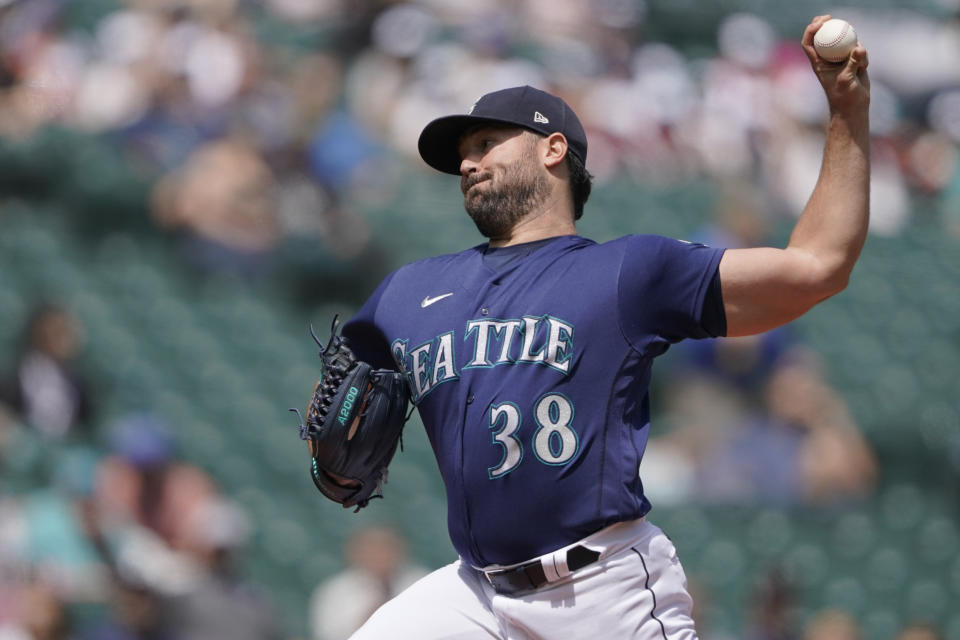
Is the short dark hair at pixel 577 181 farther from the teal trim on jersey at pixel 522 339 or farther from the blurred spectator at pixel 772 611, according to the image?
the blurred spectator at pixel 772 611

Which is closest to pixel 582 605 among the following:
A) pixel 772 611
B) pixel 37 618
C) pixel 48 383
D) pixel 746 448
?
pixel 37 618

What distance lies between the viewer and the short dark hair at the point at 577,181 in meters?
2.58

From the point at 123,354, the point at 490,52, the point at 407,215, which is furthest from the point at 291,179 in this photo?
the point at 490,52

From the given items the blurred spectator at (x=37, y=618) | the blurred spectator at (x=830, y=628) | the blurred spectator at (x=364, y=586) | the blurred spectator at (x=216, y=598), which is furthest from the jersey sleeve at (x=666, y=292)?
the blurred spectator at (x=830, y=628)

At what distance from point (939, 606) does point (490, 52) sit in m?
4.08

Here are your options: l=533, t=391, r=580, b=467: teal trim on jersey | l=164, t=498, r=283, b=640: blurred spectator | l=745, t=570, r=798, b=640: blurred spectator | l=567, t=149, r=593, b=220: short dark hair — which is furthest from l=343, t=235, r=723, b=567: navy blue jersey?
l=745, t=570, r=798, b=640: blurred spectator

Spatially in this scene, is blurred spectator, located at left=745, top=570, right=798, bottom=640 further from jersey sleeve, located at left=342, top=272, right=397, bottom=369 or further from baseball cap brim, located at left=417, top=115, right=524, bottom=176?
baseball cap brim, located at left=417, top=115, right=524, bottom=176

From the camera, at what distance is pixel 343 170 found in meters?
6.79

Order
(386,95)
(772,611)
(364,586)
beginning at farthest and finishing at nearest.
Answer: (386,95) → (772,611) → (364,586)

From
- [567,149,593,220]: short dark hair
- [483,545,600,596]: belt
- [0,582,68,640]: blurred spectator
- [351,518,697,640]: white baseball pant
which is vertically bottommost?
[0,582,68,640]: blurred spectator

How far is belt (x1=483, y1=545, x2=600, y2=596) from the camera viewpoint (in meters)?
2.23

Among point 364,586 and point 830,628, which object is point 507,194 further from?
point 830,628

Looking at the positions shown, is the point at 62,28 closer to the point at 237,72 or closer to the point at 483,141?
the point at 237,72

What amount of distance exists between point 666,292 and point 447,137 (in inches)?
26.0
